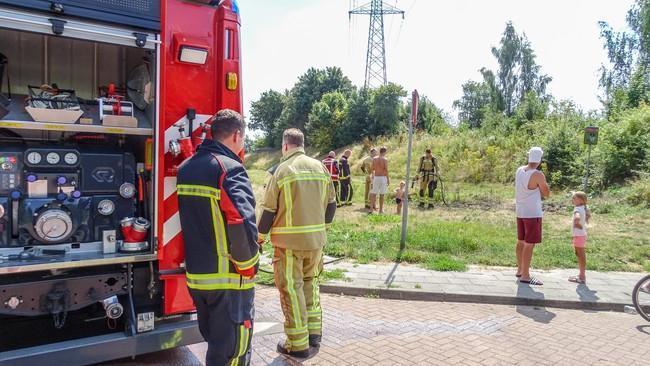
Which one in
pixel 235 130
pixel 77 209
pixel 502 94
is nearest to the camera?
pixel 235 130

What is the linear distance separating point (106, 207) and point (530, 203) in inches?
210

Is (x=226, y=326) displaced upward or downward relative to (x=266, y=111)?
downward

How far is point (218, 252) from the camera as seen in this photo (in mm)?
3062

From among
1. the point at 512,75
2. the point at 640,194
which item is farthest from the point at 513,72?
the point at 640,194

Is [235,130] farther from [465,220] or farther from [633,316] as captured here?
[465,220]

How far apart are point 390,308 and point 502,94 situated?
53426 millimetres

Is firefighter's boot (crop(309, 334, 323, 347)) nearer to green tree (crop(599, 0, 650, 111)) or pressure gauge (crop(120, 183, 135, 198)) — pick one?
pressure gauge (crop(120, 183, 135, 198))

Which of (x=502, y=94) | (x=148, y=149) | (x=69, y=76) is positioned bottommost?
(x=148, y=149)

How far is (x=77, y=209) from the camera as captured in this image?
3.49 meters

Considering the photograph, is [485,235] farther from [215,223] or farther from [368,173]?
[215,223]

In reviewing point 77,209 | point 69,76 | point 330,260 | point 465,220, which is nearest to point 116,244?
point 77,209

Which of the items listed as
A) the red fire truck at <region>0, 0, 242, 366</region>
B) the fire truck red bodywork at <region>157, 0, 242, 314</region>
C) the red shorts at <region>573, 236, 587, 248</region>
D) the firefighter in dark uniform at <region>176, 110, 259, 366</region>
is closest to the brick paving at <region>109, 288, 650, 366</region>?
the red fire truck at <region>0, 0, 242, 366</region>

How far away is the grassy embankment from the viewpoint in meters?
7.99

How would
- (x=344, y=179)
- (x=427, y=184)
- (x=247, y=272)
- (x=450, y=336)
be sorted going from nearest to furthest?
1. (x=247, y=272)
2. (x=450, y=336)
3. (x=344, y=179)
4. (x=427, y=184)
